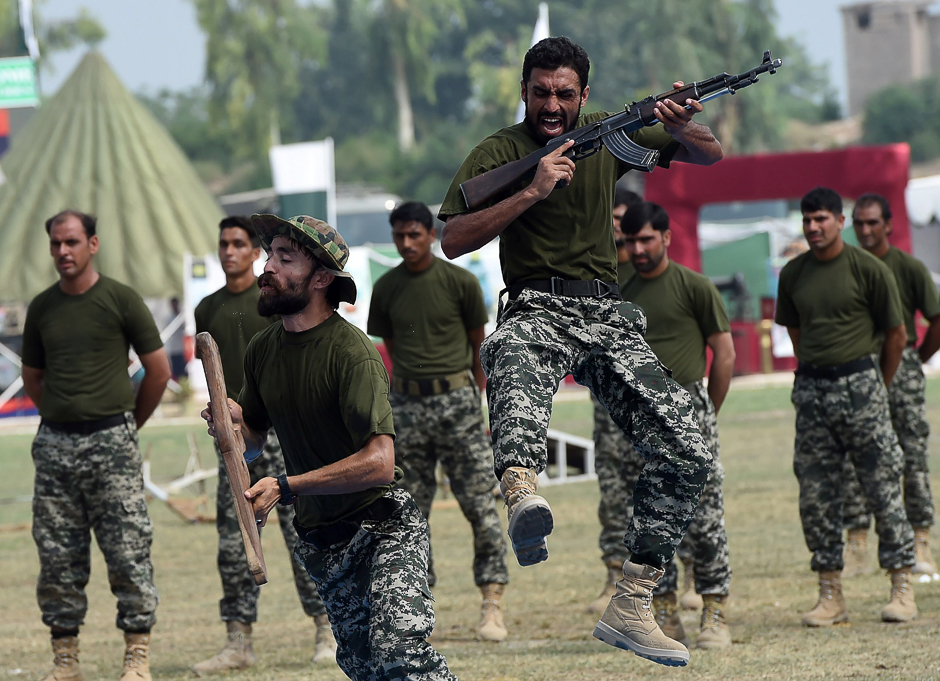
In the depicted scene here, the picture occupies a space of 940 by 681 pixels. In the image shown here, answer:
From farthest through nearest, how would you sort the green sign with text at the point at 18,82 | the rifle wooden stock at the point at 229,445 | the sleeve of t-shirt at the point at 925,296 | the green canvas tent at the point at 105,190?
the green canvas tent at the point at 105,190, the green sign with text at the point at 18,82, the sleeve of t-shirt at the point at 925,296, the rifle wooden stock at the point at 229,445

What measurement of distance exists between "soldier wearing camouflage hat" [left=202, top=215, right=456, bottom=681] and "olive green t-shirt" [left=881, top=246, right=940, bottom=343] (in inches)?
246

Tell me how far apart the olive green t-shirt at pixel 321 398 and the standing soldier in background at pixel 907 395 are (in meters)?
6.23

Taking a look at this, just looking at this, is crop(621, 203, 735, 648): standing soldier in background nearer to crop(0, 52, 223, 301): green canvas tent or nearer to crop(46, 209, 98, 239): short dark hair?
crop(46, 209, 98, 239): short dark hair

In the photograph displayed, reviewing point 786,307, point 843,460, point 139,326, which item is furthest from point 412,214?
point 843,460

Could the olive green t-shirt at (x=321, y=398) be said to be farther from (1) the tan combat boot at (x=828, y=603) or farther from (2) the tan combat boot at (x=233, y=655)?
(1) the tan combat boot at (x=828, y=603)

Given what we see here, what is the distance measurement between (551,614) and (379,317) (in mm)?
2612

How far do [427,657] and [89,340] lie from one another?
3.68 m

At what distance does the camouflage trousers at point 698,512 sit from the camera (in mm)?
8805

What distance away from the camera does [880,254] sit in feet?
35.9

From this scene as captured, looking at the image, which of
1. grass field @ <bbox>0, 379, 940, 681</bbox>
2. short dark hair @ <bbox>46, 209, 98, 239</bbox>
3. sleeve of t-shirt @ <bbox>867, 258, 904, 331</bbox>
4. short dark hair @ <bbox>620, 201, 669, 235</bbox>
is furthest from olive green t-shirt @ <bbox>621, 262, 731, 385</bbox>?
short dark hair @ <bbox>46, 209, 98, 239</bbox>

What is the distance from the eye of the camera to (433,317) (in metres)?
9.82

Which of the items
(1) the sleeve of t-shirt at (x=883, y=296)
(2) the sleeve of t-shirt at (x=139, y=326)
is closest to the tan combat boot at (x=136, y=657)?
(2) the sleeve of t-shirt at (x=139, y=326)

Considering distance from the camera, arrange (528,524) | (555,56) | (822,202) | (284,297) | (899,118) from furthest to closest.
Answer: (899,118)
(822,202)
(555,56)
(284,297)
(528,524)

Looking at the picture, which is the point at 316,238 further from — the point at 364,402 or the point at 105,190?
the point at 105,190
